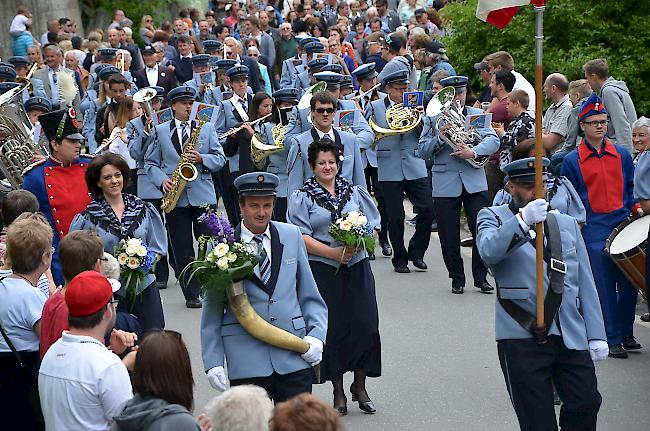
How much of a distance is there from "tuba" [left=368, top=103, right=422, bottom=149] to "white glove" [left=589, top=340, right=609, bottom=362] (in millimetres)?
7063

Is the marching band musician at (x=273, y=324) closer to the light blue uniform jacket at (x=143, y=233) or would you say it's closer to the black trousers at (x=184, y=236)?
the light blue uniform jacket at (x=143, y=233)

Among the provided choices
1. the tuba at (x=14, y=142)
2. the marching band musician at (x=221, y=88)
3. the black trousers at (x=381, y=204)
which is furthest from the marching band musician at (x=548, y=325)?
the marching band musician at (x=221, y=88)

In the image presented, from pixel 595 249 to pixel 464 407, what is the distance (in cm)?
Answer: 209

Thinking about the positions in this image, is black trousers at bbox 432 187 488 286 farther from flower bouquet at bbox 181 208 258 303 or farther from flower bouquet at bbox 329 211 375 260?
flower bouquet at bbox 181 208 258 303

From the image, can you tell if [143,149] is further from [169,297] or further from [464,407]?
[464,407]

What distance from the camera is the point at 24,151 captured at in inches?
480

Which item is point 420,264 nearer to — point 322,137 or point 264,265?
point 322,137

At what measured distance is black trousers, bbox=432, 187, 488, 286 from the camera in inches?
503

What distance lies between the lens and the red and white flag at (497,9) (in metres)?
7.31

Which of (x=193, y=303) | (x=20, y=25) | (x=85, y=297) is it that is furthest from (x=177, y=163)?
(x=20, y=25)

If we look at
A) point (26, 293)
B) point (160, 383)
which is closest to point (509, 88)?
point (26, 293)

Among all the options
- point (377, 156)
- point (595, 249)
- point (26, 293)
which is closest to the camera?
point (26, 293)

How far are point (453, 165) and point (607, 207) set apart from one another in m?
2.88

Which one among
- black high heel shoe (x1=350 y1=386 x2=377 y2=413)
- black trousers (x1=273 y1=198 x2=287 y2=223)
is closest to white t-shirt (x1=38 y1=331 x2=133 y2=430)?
black high heel shoe (x1=350 y1=386 x2=377 y2=413)
